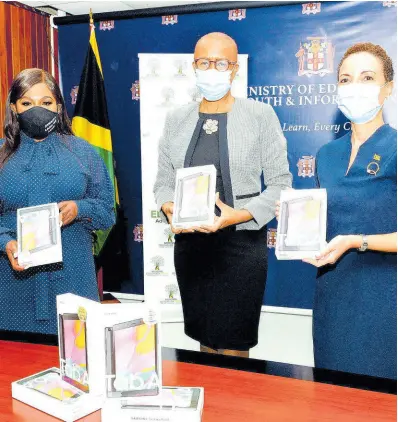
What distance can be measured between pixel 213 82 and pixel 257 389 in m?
1.38

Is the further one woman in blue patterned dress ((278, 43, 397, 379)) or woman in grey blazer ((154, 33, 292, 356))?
woman in grey blazer ((154, 33, 292, 356))

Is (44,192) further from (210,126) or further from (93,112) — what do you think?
(93,112)

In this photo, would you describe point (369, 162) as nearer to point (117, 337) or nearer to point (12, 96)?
point (117, 337)

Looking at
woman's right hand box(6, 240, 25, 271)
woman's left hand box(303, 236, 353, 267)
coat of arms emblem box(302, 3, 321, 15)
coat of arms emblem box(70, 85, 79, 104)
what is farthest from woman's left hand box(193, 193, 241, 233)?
coat of arms emblem box(70, 85, 79, 104)

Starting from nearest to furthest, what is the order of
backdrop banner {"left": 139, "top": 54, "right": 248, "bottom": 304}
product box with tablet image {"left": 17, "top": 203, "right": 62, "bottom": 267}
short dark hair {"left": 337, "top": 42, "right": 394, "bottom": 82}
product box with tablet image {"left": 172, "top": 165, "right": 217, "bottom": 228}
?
short dark hair {"left": 337, "top": 42, "right": 394, "bottom": 82} < product box with tablet image {"left": 17, "top": 203, "right": 62, "bottom": 267} < product box with tablet image {"left": 172, "top": 165, "right": 217, "bottom": 228} < backdrop banner {"left": 139, "top": 54, "right": 248, "bottom": 304}

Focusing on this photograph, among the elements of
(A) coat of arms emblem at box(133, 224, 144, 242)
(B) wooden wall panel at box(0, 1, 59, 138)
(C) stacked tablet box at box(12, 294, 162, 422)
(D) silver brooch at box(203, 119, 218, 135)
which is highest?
(B) wooden wall panel at box(0, 1, 59, 138)

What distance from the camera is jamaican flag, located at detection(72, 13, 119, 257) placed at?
13.9ft

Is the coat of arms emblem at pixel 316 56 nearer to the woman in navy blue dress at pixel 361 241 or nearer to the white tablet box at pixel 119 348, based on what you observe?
the woman in navy blue dress at pixel 361 241

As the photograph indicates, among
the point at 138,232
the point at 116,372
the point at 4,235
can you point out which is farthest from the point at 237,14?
the point at 116,372

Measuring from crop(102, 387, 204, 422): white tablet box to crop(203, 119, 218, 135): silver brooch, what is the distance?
1297mm

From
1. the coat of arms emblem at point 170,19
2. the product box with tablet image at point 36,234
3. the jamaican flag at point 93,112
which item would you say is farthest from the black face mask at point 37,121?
the coat of arms emblem at point 170,19

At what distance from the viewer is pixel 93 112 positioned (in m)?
4.26

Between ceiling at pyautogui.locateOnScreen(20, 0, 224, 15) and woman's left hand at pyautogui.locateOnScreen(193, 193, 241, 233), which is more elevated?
ceiling at pyautogui.locateOnScreen(20, 0, 224, 15)

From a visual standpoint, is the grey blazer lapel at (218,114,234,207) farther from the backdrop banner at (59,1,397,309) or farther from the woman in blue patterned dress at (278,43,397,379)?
the backdrop banner at (59,1,397,309)
